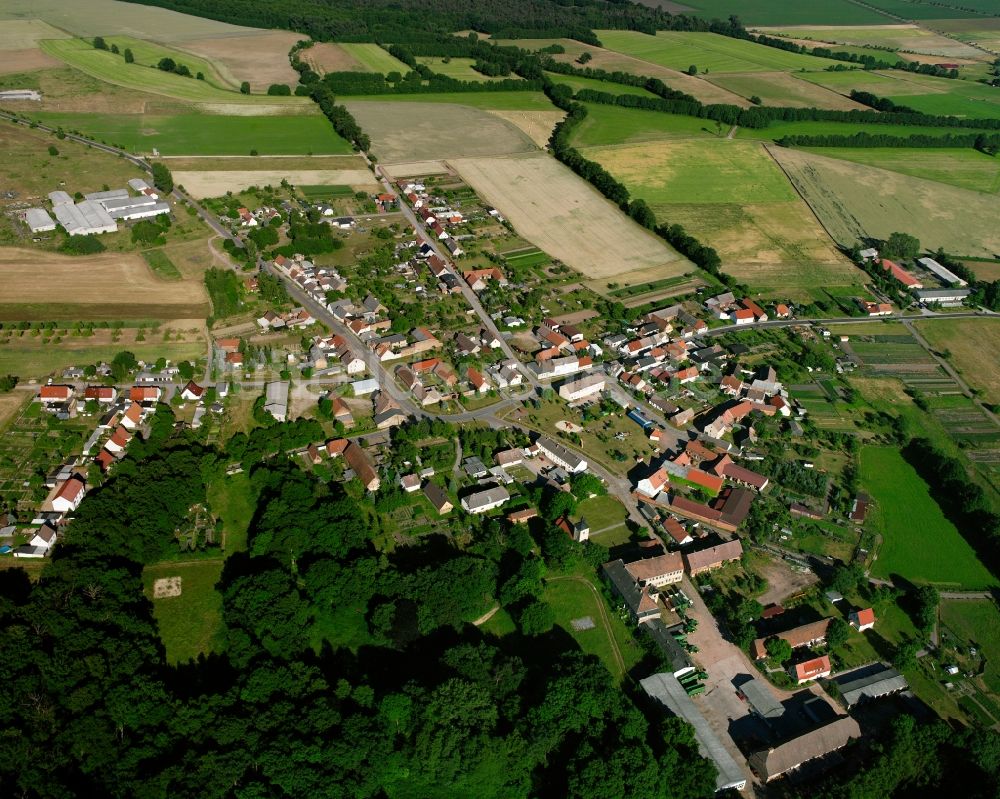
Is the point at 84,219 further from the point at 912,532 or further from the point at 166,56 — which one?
the point at 912,532

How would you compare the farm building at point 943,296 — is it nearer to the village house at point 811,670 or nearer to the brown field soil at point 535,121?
the village house at point 811,670

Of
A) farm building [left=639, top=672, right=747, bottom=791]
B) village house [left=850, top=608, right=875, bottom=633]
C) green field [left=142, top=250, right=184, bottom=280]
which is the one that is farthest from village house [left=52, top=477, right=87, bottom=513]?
village house [left=850, top=608, right=875, bottom=633]

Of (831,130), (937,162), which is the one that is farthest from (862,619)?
(831,130)

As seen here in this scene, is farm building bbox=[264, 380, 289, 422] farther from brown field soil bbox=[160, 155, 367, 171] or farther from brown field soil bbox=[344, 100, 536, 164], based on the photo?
brown field soil bbox=[344, 100, 536, 164]

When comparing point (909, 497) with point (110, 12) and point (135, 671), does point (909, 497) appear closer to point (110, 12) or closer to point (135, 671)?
point (135, 671)

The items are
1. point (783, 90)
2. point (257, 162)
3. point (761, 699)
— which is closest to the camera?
point (761, 699)
